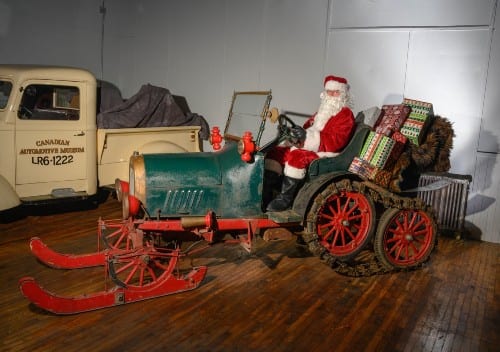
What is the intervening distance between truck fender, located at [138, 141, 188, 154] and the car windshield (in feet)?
5.20

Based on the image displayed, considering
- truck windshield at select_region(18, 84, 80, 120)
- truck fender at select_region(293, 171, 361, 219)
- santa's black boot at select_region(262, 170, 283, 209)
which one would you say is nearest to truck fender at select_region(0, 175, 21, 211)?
truck windshield at select_region(18, 84, 80, 120)

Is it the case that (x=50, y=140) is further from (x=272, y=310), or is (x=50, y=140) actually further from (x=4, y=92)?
(x=272, y=310)

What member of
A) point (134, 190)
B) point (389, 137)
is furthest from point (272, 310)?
point (389, 137)

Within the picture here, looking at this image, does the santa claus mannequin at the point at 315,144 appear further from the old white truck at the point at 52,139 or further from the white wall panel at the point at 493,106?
the old white truck at the point at 52,139

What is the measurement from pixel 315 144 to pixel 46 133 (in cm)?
328

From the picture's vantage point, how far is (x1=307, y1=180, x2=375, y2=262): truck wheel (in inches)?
154

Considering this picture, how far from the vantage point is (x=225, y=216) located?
12.3ft

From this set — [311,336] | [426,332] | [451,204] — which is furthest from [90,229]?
[451,204]

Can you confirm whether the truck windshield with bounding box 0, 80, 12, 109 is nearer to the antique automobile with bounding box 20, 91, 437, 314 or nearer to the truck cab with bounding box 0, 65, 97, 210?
the truck cab with bounding box 0, 65, 97, 210

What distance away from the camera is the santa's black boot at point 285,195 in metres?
3.99

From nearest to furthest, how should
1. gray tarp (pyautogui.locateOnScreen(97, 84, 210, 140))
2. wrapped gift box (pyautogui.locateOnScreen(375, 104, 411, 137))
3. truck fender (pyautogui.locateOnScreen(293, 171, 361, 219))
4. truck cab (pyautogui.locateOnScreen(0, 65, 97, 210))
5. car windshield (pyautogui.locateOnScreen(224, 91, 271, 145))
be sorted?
truck fender (pyautogui.locateOnScreen(293, 171, 361, 219)), car windshield (pyautogui.locateOnScreen(224, 91, 271, 145)), truck cab (pyautogui.locateOnScreen(0, 65, 97, 210)), wrapped gift box (pyautogui.locateOnScreen(375, 104, 411, 137)), gray tarp (pyautogui.locateOnScreen(97, 84, 210, 140))

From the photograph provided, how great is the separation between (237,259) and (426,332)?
1.92 metres

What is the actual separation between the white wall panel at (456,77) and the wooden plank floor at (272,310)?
5.08 feet

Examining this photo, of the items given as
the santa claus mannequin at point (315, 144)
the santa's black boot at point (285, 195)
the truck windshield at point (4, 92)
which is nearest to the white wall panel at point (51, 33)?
the truck windshield at point (4, 92)
